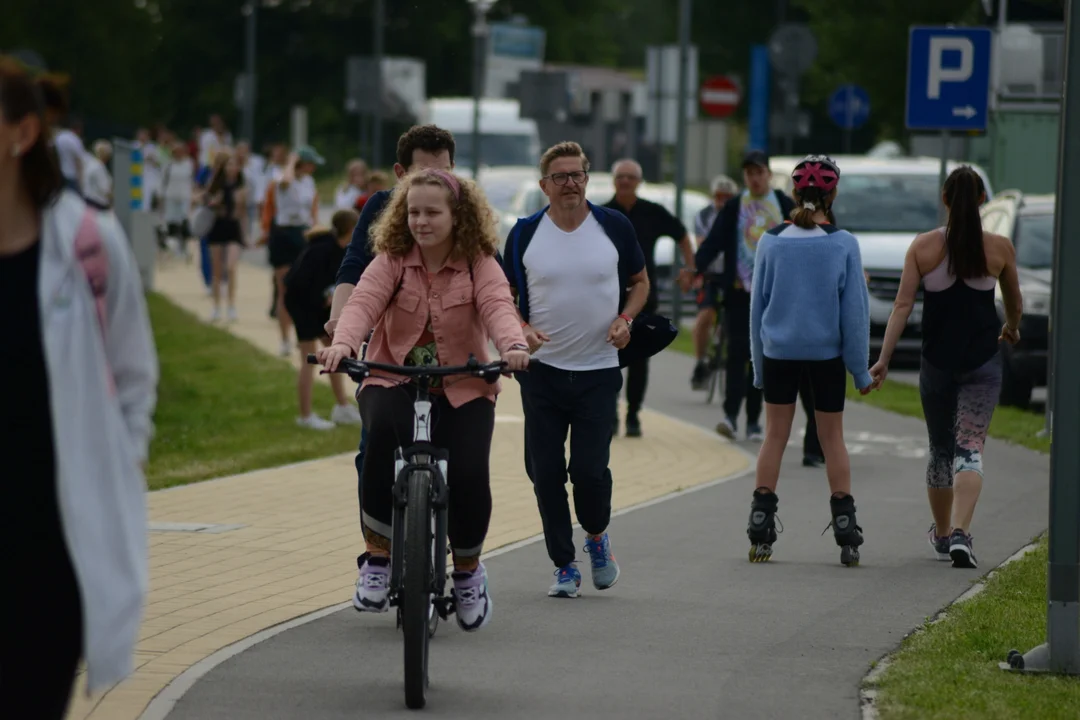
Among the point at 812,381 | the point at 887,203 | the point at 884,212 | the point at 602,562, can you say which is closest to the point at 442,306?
the point at 602,562

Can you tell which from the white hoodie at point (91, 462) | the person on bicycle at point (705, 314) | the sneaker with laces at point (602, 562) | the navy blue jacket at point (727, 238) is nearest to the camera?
the white hoodie at point (91, 462)

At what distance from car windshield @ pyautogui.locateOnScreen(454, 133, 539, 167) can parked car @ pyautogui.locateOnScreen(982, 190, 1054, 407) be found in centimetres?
2224

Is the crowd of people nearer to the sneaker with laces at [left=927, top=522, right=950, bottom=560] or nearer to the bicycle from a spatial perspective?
the sneaker with laces at [left=927, top=522, right=950, bottom=560]

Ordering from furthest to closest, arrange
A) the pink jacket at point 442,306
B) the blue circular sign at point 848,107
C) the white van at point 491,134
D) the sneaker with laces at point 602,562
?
1. the white van at point 491,134
2. the blue circular sign at point 848,107
3. the sneaker with laces at point 602,562
4. the pink jacket at point 442,306

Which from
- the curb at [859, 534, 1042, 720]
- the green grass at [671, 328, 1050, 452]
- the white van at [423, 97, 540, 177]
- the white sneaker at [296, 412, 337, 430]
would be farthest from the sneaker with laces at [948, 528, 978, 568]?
the white van at [423, 97, 540, 177]

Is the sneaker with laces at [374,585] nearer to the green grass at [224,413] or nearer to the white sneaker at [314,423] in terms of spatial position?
the green grass at [224,413]

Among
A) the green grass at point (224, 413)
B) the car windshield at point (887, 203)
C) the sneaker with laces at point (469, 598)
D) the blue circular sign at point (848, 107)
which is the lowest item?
the green grass at point (224, 413)

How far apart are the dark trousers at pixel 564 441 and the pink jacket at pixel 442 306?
1433mm

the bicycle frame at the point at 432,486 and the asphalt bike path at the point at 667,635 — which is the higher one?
the bicycle frame at the point at 432,486

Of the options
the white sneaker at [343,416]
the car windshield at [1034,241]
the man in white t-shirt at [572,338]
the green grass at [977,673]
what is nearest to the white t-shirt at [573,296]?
the man in white t-shirt at [572,338]

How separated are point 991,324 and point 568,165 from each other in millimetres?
2251

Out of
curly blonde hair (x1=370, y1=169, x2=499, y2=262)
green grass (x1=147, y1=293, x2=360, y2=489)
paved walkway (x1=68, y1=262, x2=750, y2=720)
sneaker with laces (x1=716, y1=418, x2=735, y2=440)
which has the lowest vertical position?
green grass (x1=147, y1=293, x2=360, y2=489)

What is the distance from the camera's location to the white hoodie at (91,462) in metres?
4.17

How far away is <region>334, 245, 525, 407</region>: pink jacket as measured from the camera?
695 centimetres
